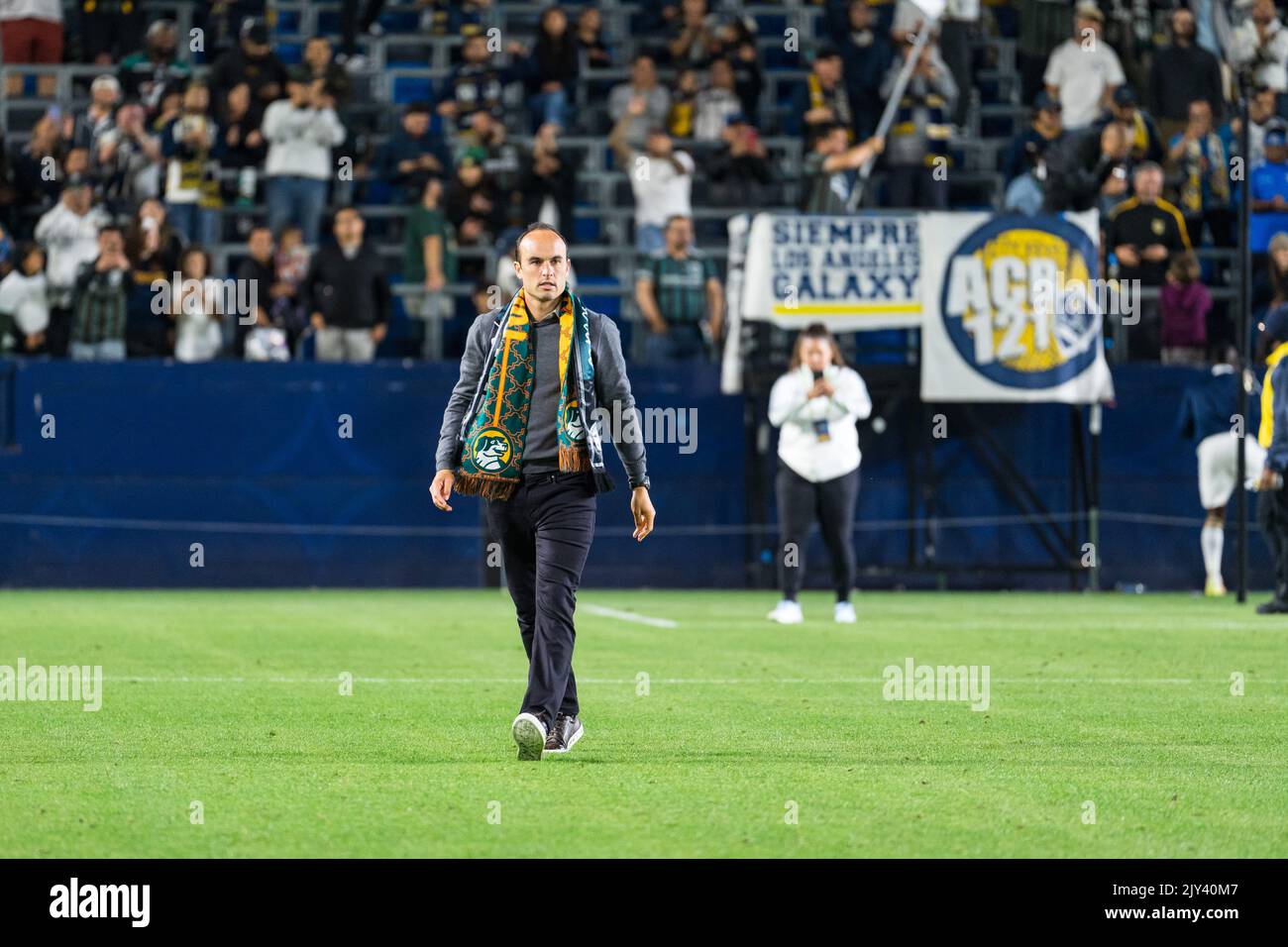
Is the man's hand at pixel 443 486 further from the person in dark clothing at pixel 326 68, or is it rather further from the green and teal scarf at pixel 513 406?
the person in dark clothing at pixel 326 68

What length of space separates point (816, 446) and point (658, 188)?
7670 mm

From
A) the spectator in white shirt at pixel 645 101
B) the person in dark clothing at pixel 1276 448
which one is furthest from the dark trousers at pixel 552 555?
the spectator in white shirt at pixel 645 101

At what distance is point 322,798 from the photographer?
8.49m

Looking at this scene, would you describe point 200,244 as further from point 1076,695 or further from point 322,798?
point 322,798

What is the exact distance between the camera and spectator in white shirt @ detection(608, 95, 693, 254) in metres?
25.9

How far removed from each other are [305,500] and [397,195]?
4391mm

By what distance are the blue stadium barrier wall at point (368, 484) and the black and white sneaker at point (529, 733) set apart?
15802 millimetres

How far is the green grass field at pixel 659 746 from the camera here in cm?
768

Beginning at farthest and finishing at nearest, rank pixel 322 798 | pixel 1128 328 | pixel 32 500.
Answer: pixel 1128 328 → pixel 32 500 → pixel 322 798

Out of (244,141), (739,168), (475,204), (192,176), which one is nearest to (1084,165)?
(739,168)

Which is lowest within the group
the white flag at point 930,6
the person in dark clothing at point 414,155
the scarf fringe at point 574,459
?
the scarf fringe at point 574,459

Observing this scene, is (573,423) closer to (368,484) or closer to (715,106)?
(368,484)

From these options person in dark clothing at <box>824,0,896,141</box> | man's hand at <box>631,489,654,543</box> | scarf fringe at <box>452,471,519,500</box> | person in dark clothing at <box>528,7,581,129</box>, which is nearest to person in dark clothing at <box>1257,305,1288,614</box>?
person in dark clothing at <box>824,0,896,141</box>
